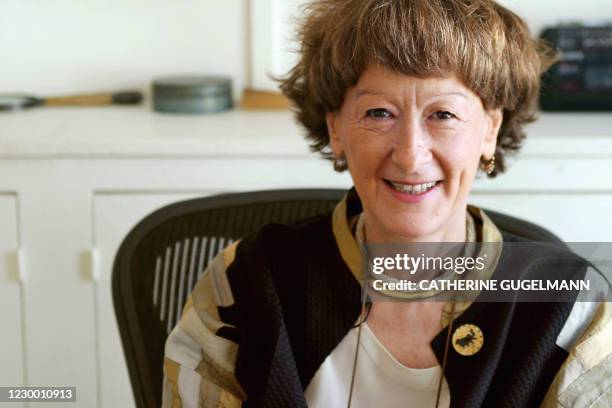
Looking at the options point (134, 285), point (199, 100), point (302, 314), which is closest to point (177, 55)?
point (199, 100)

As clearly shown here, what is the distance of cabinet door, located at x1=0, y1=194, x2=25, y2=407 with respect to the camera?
7.28 ft

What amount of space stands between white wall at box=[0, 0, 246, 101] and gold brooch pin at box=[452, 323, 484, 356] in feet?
4.91

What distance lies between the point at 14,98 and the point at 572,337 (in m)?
1.75

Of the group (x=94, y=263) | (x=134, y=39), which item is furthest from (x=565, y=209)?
(x=134, y=39)

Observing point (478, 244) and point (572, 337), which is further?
point (478, 244)

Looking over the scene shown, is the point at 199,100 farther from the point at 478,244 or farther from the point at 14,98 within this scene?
the point at 478,244

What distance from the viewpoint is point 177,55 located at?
2605 millimetres

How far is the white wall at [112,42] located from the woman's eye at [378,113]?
137 centimetres

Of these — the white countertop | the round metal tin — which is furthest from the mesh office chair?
the round metal tin

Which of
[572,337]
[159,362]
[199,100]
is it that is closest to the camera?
[572,337]

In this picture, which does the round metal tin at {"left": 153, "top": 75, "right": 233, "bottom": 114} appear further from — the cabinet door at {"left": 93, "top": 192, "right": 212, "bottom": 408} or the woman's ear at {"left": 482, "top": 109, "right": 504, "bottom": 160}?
the woman's ear at {"left": 482, "top": 109, "right": 504, "bottom": 160}

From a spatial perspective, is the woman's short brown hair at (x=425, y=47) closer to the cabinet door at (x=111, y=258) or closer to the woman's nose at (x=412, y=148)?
the woman's nose at (x=412, y=148)

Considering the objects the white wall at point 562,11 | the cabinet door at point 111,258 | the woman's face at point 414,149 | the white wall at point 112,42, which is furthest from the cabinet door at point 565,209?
the woman's face at point 414,149

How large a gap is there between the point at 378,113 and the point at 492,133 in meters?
0.19
